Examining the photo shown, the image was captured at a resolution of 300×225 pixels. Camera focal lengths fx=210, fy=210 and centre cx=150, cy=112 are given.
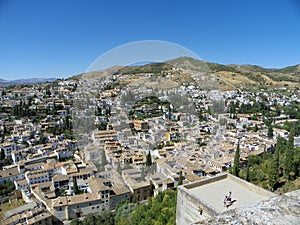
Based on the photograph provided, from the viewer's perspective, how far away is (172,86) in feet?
7.67

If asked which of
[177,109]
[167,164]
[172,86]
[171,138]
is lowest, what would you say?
[167,164]

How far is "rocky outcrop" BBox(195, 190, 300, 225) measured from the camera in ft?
1.11

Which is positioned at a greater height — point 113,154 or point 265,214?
point 265,214

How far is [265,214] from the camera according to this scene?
36cm

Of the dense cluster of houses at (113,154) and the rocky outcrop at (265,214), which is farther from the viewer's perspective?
the dense cluster of houses at (113,154)

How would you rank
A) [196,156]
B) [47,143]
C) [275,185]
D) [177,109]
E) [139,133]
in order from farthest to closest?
1. [47,143]
2. [196,156]
3. [275,185]
4. [139,133]
5. [177,109]

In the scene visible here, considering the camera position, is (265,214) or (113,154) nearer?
(265,214)

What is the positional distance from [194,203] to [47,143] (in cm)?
967

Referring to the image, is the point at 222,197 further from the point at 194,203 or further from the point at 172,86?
the point at 172,86

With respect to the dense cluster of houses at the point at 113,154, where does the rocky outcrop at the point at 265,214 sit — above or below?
above

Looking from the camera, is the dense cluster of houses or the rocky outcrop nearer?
the rocky outcrop

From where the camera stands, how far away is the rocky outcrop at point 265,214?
34 centimetres

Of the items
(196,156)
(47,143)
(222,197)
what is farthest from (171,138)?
(47,143)

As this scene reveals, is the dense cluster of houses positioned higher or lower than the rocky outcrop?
lower
